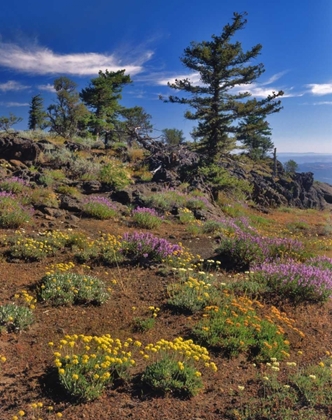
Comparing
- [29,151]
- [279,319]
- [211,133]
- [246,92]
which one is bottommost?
[279,319]

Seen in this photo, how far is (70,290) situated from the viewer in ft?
18.0

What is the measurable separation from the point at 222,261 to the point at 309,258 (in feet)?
7.38

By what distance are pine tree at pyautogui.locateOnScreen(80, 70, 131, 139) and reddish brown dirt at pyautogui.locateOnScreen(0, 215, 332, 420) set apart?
88.4ft

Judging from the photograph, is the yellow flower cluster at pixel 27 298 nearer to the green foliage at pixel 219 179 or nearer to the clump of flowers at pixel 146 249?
the clump of flowers at pixel 146 249

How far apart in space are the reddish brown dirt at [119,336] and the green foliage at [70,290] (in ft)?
0.46

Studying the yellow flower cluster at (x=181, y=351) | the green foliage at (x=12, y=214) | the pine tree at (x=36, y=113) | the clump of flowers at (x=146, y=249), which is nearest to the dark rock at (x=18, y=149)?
the green foliage at (x=12, y=214)

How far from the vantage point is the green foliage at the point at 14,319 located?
446cm

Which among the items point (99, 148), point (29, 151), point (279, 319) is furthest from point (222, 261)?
point (99, 148)

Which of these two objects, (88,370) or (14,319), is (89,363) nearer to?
(88,370)

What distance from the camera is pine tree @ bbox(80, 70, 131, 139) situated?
32.7 m

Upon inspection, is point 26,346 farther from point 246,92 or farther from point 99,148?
point 99,148

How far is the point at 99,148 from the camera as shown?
24141mm

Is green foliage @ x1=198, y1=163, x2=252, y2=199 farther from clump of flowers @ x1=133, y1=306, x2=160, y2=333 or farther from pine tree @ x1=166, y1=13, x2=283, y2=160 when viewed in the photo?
clump of flowers @ x1=133, y1=306, x2=160, y2=333

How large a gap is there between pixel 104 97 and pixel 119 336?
104 ft
